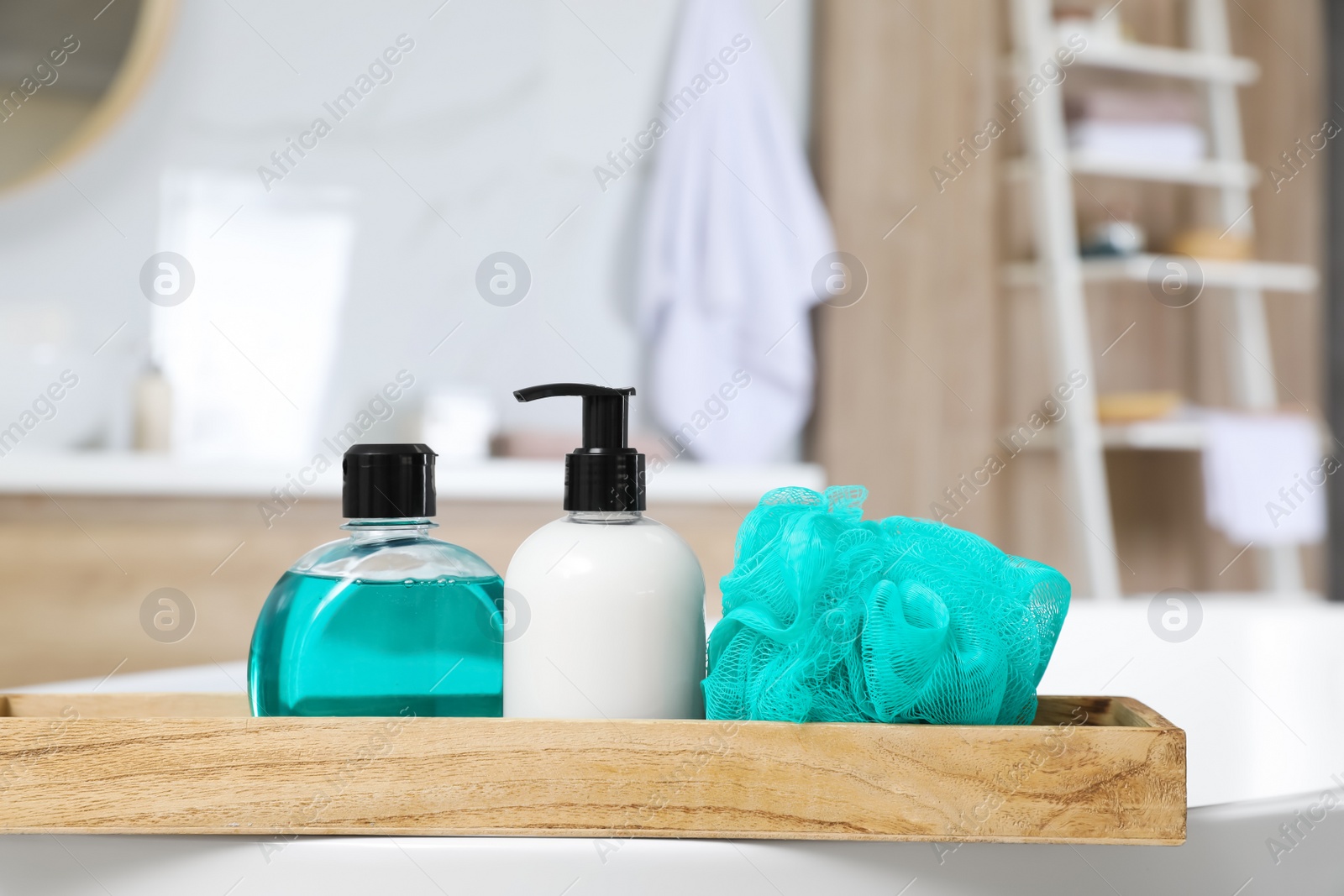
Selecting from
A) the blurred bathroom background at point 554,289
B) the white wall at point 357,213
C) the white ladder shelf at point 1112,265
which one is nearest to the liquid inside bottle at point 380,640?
the blurred bathroom background at point 554,289

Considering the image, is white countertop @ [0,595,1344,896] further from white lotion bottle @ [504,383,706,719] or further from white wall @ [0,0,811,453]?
white wall @ [0,0,811,453]

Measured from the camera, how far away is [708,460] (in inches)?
72.8

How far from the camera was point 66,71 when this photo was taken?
163 centimetres

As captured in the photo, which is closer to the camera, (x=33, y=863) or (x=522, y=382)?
(x=33, y=863)

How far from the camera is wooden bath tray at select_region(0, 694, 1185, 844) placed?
0.40m

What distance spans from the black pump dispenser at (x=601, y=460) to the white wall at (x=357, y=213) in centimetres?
132

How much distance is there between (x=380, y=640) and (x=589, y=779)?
0.33 feet

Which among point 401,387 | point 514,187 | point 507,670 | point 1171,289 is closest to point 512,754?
point 507,670

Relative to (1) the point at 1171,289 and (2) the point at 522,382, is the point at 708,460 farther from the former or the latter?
(1) the point at 1171,289

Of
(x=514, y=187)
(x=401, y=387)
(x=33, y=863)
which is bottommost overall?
(x=33, y=863)

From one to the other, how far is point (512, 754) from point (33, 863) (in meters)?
0.18

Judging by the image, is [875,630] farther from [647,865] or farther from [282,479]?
[282,479]

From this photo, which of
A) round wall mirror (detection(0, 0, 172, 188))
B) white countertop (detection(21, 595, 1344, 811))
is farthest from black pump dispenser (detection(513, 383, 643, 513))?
round wall mirror (detection(0, 0, 172, 188))

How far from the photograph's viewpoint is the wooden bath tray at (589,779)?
1.33ft
